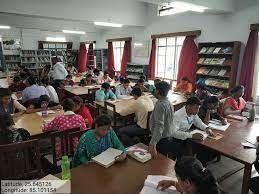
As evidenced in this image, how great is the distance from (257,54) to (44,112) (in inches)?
197

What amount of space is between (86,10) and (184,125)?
510cm

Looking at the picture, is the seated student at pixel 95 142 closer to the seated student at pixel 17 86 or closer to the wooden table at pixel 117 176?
the wooden table at pixel 117 176

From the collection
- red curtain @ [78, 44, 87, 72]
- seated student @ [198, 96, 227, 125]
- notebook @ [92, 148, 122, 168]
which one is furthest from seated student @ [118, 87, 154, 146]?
red curtain @ [78, 44, 87, 72]

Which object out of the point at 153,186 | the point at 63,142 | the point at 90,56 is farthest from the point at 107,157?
the point at 90,56

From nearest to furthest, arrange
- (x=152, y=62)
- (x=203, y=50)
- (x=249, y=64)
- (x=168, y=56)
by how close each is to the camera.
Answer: (x=249, y=64) → (x=203, y=50) → (x=168, y=56) → (x=152, y=62)

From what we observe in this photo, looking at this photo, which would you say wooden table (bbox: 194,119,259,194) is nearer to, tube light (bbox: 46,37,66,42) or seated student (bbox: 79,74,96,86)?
seated student (bbox: 79,74,96,86)

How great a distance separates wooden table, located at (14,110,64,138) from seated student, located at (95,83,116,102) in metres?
1.16

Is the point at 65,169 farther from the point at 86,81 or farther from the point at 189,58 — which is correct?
the point at 189,58

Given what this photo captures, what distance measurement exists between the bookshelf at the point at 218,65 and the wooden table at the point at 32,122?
4253 mm

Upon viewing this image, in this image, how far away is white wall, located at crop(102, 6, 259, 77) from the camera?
17.4 feet

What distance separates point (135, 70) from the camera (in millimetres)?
8828

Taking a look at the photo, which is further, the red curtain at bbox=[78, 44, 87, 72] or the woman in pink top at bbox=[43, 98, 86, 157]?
the red curtain at bbox=[78, 44, 87, 72]

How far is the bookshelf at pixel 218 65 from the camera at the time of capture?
542 cm

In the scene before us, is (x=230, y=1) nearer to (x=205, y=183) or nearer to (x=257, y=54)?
(x=257, y=54)
